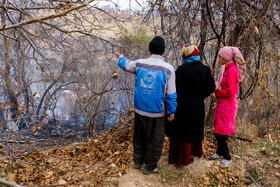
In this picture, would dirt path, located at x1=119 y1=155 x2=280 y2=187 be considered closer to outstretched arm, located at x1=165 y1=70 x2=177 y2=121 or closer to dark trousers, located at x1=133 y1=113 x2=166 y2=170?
dark trousers, located at x1=133 y1=113 x2=166 y2=170

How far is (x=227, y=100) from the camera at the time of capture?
2625mm

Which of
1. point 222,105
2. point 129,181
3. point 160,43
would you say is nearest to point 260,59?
point 222,105

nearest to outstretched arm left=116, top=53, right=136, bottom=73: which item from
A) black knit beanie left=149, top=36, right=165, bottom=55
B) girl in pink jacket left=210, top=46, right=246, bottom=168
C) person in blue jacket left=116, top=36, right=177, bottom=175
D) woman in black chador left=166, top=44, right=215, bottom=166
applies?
person in blue jacket left=116, top=36, right=177, bottom=175

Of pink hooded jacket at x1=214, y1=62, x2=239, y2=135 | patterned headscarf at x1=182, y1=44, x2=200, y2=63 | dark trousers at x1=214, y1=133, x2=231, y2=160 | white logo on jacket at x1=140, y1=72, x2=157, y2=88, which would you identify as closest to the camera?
white logo on jacket at x1=140, y1=72, x2=157, y2=88

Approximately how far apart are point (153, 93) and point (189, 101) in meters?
0.53

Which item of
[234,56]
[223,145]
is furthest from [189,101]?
[223,145]

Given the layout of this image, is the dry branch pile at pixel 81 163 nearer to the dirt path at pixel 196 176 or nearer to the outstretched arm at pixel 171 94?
the dirt path at pixel 196 176

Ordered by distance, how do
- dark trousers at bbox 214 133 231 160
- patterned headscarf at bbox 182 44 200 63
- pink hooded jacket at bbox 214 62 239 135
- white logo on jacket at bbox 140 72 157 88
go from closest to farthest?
white logo on jacket at bbox 140 72 157 88
patterned headscarf at bbox 182 44 200 63
pink hooded jacket at bbox 214 62 239 135
dark trousers at bbox 214 133 231 160

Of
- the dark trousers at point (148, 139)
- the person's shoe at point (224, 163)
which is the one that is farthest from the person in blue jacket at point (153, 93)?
the person's shoe at point (224, 163)

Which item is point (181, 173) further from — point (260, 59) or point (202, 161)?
point (260, 59)

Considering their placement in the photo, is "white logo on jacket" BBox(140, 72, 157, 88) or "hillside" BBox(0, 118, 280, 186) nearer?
"white logo on jacket" BBox(140, 72, 157, 88)

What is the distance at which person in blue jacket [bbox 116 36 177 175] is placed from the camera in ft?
7.45

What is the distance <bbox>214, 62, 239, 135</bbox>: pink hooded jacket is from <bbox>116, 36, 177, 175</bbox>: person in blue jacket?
77cm

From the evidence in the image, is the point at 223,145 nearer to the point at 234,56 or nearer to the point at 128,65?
the point at 234,56
